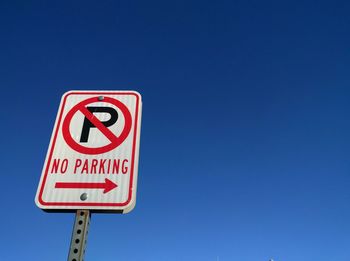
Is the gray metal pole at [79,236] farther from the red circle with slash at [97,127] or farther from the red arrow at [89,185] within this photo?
the red circle with slash at [97,127]

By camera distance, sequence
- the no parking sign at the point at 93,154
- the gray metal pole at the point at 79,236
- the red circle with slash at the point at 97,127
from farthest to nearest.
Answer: the red circle with slash at the point at 97,127 → the no parking sign at the point at 93,154 → the gray metal pole at the point at 79,236

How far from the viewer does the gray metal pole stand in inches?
72.3

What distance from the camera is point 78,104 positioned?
2.62 meters

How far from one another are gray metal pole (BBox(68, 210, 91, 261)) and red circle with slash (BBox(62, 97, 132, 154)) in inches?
19.7

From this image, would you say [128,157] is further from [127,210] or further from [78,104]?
[78,104]

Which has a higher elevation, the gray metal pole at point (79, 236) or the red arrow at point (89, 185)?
the red arrow at point (89, 185)

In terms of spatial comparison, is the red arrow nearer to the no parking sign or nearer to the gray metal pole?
the no parking sign


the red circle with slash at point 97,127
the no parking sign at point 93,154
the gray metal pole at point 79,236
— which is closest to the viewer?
the gray metal pole at point 79,236

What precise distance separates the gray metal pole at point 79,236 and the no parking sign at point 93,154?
6 centimetres

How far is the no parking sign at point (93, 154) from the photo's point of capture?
2.10 m

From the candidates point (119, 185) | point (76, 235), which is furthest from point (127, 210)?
point (76, 235)

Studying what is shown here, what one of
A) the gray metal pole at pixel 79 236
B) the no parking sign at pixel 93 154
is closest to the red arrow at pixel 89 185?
the no parking sign at pixel 93 154

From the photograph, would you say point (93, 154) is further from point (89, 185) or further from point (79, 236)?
point (79, 236)

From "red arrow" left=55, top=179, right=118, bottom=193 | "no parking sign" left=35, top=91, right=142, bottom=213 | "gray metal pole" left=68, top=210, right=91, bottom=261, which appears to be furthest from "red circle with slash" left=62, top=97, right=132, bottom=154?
"gray metal pole" left=68, top=210, right=91, bottom=261
